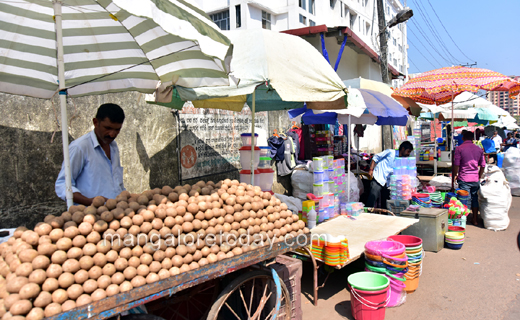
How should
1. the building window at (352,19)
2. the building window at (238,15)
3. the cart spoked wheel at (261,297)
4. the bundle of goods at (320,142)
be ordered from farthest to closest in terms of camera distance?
the building window at (352,19) → the building window at (238,15) → the bundle of goods at (320,142) → the cart spoked wheel at (261,297)

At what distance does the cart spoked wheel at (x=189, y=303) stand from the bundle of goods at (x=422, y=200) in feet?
16.6

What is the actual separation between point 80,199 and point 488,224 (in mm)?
7611

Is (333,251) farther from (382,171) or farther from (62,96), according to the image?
(382,171)

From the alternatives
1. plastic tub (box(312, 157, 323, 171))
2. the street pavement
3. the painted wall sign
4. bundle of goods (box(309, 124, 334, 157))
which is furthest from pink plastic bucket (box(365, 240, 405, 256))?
bundle of goods (box(309, 124, 334, 157))

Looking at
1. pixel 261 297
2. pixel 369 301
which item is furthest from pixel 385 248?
pixel 261 297

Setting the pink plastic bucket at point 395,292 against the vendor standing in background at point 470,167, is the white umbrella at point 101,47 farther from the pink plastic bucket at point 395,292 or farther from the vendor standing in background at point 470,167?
the vendor standing in background at point 470,167

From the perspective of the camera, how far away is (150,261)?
217cm

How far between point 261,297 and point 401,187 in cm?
481

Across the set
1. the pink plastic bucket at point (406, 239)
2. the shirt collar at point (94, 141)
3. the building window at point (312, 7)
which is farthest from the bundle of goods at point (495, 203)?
the building window at point (312, 7)

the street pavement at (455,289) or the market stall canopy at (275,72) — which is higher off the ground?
the market stall canopy at (275,72)

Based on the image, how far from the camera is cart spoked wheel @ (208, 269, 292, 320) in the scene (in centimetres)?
274

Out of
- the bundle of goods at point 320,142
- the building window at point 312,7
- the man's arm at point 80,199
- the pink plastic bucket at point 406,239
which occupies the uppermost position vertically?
the building window at point 312,7

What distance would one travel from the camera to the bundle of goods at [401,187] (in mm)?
6742

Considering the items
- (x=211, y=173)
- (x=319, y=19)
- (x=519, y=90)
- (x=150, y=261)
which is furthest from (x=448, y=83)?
(x=319, y=19)
